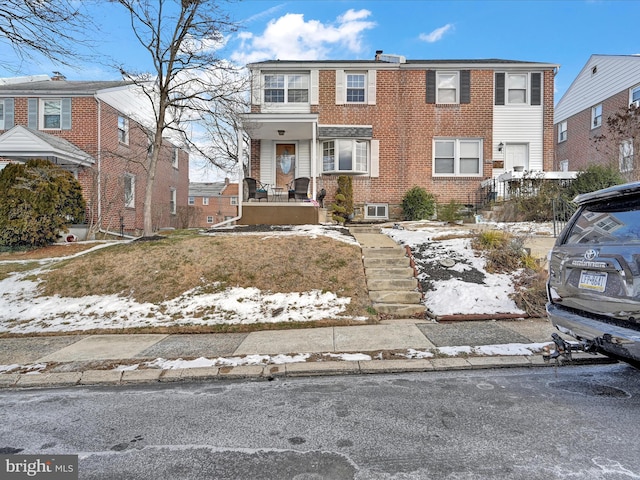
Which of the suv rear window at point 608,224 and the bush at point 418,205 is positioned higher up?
the bush at point 418,205

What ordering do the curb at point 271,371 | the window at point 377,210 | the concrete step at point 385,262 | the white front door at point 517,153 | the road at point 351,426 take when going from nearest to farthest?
1. the road at point 351,426
2. the curb at point 271,371
3. the concrete step at point 385,262
4. the window at point 377,210
5. the white front door at point 517,153

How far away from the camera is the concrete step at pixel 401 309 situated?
6781 mm

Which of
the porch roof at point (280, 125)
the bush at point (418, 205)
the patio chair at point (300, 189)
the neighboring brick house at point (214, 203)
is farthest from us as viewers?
the neighboring brick house at point (214, 203)

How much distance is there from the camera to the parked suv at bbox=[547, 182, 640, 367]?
10.2ft

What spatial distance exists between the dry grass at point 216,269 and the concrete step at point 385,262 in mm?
193

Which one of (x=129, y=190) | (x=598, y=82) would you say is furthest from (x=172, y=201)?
(x=598, y=82)

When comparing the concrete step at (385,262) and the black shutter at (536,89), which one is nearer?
the concrete step at (385,262)

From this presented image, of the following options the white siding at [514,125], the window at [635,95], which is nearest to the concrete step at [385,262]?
the white siding at [514,125]

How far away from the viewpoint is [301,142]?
55.2ft

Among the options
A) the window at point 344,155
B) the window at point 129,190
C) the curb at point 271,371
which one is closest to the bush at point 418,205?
the window at point 344,155

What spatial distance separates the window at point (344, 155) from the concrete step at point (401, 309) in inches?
407

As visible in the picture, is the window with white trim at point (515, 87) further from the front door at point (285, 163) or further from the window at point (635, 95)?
the front door at point (285, 163)

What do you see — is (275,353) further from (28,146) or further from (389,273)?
(28,146)

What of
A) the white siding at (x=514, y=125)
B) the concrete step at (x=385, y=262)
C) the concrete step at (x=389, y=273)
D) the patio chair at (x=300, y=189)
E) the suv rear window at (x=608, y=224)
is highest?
the white siding at (x=514, y=125)
